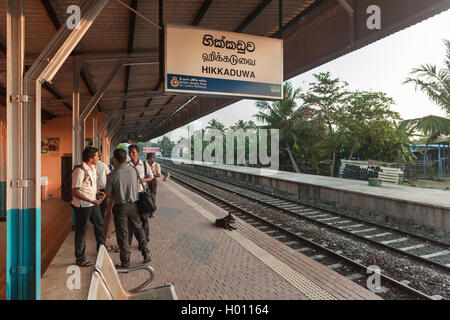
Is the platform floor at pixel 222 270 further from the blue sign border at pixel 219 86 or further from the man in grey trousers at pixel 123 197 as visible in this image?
the blue sign border at pixel 219 86

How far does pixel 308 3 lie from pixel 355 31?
1013mm

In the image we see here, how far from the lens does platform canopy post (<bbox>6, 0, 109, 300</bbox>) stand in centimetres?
267

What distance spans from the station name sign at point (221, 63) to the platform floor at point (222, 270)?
285 centimetres

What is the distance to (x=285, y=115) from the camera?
2827 cm

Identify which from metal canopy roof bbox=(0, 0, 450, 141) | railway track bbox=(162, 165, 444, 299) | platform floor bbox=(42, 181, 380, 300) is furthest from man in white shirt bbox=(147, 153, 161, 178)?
railway track bbox=(162, 165, 444, 299)

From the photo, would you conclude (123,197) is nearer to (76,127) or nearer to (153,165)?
(153,165)

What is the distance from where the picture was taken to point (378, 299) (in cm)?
358

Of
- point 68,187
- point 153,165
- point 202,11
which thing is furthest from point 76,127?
point 202,11

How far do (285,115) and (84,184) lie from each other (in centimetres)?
2579

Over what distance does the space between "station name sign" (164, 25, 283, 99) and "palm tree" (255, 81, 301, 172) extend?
22.4 meters

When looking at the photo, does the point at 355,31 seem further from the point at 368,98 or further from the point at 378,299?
the point at 368,98

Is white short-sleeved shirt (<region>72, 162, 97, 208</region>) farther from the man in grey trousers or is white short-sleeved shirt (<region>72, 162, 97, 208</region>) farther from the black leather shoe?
the black leather shoe

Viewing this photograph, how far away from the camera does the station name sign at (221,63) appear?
4309 mm

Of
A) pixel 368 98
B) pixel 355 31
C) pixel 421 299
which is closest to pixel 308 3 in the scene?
pixel 355 31
